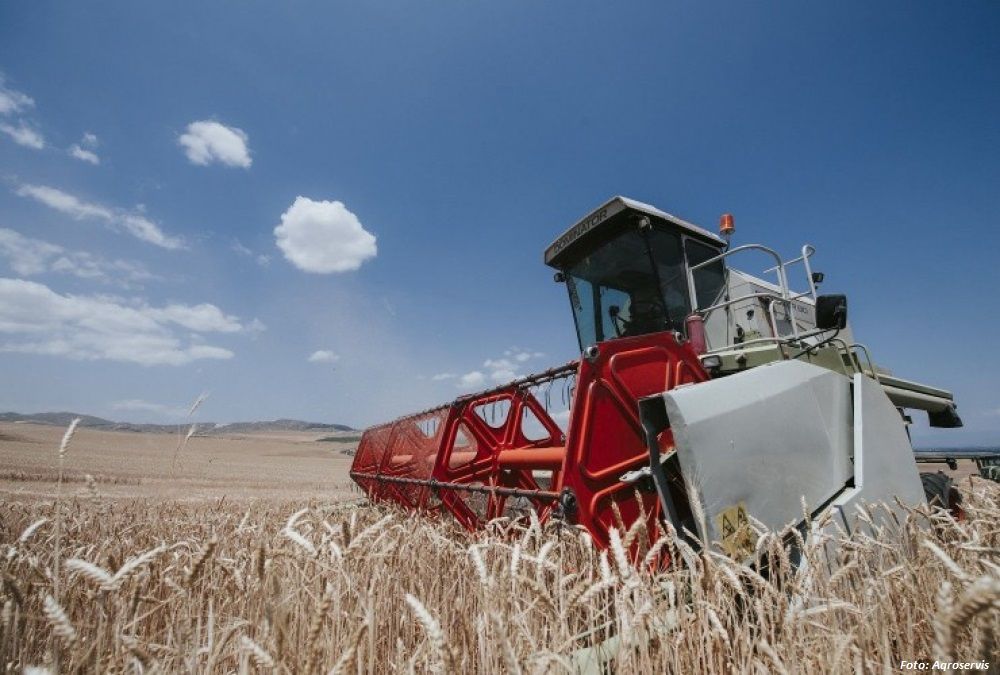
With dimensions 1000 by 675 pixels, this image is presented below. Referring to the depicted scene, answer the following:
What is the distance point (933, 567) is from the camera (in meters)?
1.84

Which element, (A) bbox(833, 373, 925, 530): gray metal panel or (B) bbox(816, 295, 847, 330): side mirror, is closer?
(A) bbox(833, 373, 925, 530): gray metal panel

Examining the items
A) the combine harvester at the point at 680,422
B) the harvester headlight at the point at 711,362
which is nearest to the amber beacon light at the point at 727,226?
the combine harvester at the point at 680,422

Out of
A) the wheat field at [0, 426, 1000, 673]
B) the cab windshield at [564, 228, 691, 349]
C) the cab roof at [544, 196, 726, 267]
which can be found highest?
the cab roof at [544, 196, 726, 267]

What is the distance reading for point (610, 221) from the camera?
4633 mm

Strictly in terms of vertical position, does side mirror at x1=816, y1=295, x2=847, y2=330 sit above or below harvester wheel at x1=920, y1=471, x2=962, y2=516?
above

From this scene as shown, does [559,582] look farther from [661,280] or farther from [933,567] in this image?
[661,280]

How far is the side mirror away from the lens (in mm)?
2822

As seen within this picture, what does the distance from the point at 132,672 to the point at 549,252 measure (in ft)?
15.5

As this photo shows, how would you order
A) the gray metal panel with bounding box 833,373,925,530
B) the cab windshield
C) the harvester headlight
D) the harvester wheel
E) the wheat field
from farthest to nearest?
1. the cab windshield
2. the harvester wheel
3. the harvester headlight
4. the gray metal panel with bounding box 833,373,925,530
5. the wheat field

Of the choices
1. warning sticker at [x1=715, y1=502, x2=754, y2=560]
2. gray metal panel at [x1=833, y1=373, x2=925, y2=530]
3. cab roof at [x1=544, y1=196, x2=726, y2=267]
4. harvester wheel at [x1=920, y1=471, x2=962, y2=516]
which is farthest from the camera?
cab roof at [x1=544, y1=196, x2=726, y2=267]

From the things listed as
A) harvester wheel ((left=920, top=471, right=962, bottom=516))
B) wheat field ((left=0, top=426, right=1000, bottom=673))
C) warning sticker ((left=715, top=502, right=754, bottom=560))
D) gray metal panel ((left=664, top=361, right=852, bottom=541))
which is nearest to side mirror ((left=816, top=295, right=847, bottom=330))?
gray metal panel ((left=664, top=361, right=852, bottom=541))

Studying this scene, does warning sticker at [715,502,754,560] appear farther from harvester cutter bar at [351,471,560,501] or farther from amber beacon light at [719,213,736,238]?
amber beacon light at [719,213,736,238]

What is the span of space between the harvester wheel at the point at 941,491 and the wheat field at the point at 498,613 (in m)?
1.96

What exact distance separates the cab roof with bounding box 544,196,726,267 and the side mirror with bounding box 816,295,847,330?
1.87 meters
